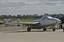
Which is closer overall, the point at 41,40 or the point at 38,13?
the point at 41,40

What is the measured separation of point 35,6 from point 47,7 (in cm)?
31

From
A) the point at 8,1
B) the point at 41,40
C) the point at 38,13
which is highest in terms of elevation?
the point at 8,1

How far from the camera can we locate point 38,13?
512 centimetres

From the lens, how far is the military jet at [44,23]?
16.7ft

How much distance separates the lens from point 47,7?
518cm

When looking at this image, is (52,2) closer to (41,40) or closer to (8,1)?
(8,1)

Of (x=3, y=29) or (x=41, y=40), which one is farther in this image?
(x=3, y=29)

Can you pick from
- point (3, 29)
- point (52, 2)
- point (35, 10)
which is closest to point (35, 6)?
point (35, 10)

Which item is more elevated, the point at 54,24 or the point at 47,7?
the point at 47,7

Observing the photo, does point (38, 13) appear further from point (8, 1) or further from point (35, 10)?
point (8, 1)

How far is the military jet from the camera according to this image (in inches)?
200

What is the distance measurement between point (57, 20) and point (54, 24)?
0.42 ft

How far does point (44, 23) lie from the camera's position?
5.16 m

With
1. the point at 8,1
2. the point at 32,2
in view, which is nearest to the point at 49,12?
the point at 32,2
